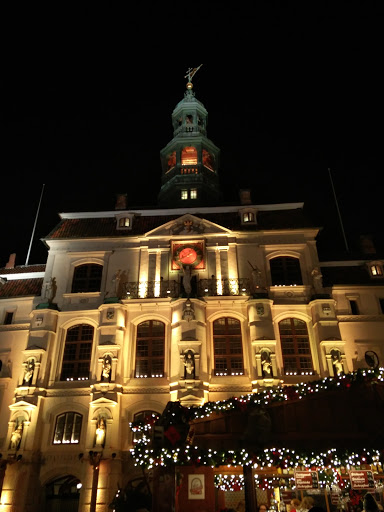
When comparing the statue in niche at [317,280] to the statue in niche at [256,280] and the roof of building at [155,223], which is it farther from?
the roof of building at [155,223]

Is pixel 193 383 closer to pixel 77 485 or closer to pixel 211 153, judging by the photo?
pixel 77 485

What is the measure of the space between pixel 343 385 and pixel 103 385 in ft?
46.3

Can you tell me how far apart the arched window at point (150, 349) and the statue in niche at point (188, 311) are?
7.08ft

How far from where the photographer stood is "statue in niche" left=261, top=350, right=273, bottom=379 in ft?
77.7

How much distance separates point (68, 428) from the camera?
78.6ft

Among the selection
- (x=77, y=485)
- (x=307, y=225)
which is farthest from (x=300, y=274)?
(x=77, y=485)

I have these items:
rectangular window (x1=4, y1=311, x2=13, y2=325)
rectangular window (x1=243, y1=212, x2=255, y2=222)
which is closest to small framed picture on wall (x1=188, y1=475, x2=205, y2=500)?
rectangular window (x1=4, y1=311, x2=13, y2=325)

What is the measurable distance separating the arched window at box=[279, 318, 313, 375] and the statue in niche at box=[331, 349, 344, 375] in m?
1.37

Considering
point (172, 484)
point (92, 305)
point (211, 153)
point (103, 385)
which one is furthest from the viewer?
point (211, 153)

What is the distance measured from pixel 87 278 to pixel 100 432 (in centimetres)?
1009

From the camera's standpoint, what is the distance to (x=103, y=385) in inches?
933

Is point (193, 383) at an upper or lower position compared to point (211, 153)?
lower

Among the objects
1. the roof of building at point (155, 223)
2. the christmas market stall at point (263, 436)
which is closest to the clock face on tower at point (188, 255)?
the roof of building at point (155, 223)

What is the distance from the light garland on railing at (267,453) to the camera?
1268 cm
